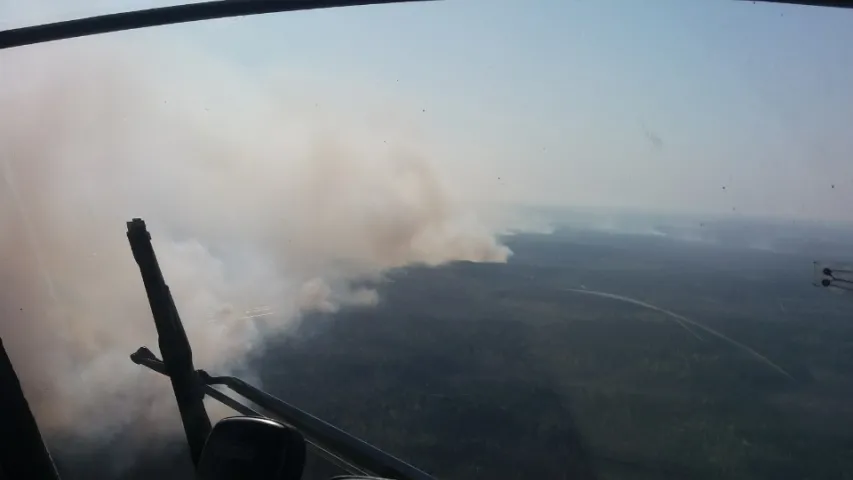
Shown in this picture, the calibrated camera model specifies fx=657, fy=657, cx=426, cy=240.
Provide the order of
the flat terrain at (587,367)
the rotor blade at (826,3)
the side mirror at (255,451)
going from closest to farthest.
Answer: the rotor blade at (826,3), the side mirror at (255,451), the flat terrain at (587,367)

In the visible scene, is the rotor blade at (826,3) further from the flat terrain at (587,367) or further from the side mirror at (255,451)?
the flat terrain at (587,367)

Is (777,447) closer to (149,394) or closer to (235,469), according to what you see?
(149,394)

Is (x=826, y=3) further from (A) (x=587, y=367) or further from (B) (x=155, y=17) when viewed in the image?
(A) (x=587, y=367)

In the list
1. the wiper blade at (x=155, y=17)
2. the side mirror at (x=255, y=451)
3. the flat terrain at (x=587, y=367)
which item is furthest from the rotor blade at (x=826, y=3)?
the flat terrain at (x=587, y=367)

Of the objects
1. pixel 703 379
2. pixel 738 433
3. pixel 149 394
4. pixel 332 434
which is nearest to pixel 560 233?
pixel 703 379

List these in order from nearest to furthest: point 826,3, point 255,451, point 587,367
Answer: point 826,3 < point 255,451 < point 587,367

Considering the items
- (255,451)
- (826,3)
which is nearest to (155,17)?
(255,451)

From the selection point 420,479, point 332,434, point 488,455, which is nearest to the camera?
point 420,479
